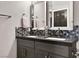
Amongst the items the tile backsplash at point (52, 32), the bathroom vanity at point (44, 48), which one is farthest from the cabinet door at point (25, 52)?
the tile backsplash at point (52, 32)

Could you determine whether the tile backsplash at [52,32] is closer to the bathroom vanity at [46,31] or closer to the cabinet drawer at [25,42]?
the bathroom vanity at [46,31]

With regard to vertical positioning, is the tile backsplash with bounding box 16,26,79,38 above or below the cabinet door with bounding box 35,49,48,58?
above

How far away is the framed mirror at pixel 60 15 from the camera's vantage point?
2213 millimetres

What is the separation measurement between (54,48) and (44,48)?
25cm

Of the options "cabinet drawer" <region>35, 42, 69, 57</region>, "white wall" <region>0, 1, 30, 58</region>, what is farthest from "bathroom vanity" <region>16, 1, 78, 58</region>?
"white wall" <region>0, 1, 30, 58</region>

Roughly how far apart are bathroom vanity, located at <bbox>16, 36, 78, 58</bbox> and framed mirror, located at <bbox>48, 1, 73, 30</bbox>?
44 cm

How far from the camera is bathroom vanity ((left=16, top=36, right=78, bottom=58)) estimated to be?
5.71 ft

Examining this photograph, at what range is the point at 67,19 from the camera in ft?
7.39

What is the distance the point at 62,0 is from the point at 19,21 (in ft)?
4.06

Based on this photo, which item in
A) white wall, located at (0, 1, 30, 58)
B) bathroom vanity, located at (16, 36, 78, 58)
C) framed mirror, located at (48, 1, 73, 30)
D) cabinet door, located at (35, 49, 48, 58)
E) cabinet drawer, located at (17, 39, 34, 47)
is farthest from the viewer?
white wall, located at (0, 1, 30, 58)

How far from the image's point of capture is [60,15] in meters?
2.38

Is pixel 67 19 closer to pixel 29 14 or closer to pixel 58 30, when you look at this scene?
pixel 58 30

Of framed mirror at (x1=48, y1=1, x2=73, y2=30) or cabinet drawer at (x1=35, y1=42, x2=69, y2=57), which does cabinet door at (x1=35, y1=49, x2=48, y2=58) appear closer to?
cabinet drawer at (x1=35, y1=42, x2=69, y2=57)

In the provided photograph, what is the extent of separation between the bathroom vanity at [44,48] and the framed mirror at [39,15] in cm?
51
